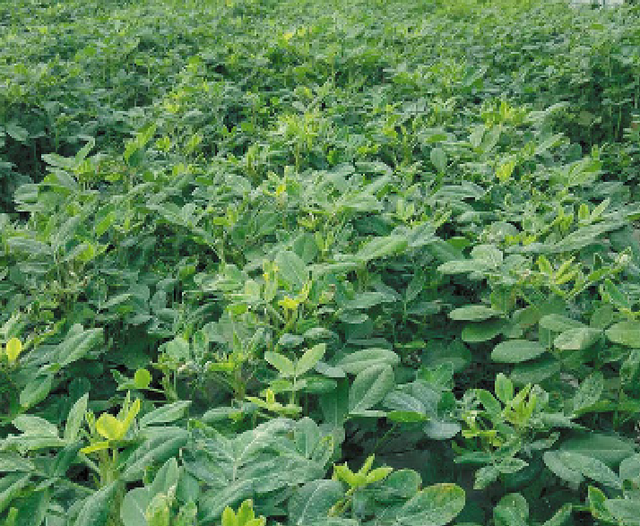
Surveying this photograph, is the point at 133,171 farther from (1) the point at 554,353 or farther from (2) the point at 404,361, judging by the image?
(1) the point at 554,353

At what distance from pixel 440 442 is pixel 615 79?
10.5 feet

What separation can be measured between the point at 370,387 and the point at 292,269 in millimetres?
337

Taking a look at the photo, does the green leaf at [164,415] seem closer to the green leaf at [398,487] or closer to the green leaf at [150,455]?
the green leaf at [150,455]

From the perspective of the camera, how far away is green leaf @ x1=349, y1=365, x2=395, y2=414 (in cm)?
130

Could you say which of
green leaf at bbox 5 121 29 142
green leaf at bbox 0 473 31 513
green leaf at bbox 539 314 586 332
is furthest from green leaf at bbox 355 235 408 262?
green leaf at bbox 5 121 29 142

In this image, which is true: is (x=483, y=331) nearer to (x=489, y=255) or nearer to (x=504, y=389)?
(x=489, y=255)

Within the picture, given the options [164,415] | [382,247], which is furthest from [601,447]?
[164,415]

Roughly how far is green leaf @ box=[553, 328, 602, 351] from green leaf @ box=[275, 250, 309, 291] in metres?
0.51

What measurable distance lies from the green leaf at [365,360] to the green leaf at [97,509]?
519mm

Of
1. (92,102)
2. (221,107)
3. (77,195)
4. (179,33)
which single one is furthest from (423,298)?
(179,33)

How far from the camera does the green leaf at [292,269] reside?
1.51 meters

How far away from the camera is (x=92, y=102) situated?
3596mm

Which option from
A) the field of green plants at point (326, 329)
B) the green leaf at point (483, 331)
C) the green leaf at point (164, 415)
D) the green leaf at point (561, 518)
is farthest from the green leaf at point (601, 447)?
the green leaf at point (164, 415)

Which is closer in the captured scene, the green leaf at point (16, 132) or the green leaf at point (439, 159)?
the green leaf at point (439, 159)
